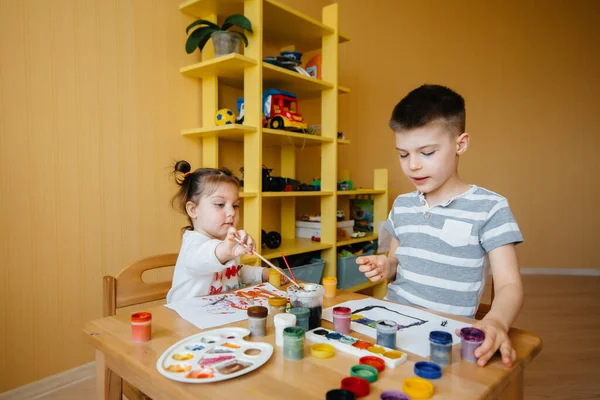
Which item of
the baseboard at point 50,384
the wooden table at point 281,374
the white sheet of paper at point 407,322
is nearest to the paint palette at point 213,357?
the wooden table at point 281,374

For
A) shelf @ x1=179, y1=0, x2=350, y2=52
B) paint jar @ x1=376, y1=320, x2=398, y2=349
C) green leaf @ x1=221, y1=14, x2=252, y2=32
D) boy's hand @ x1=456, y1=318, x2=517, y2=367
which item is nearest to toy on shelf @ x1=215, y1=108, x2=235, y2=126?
green leaf @ x1=221, y1=14, x2=252, y2=32

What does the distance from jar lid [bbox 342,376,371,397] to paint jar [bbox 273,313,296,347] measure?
0.19 metres

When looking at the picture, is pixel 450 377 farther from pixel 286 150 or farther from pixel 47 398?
pixel 286 150

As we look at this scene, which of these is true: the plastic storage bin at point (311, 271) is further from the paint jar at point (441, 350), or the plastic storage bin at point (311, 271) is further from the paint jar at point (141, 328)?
the paint jar at point (441, 350)

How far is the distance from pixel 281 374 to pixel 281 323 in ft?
0.45

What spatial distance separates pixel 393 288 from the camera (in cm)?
123

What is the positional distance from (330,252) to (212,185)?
127 centimetres

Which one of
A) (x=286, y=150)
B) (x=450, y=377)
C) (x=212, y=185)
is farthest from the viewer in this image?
(x=286, y=150)

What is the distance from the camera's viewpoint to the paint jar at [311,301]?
2.90 feet

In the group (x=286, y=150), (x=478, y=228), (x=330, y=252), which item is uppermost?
(x=286, y=150)

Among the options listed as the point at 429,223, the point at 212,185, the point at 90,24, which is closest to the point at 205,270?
the point at 212,185

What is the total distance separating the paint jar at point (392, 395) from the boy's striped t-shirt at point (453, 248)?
1.83ft

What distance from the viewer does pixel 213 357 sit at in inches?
28.3

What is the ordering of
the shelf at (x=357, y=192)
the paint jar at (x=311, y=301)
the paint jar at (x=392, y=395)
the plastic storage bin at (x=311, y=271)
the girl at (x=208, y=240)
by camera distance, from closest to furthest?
the paint jar at (x=392, y=395)
the paint jar at (x=311, y=301)
the girl at (x=208, y=240)
the plastic storage bin at (x=311, y=271)
the shelf at (x=357, y=192)
